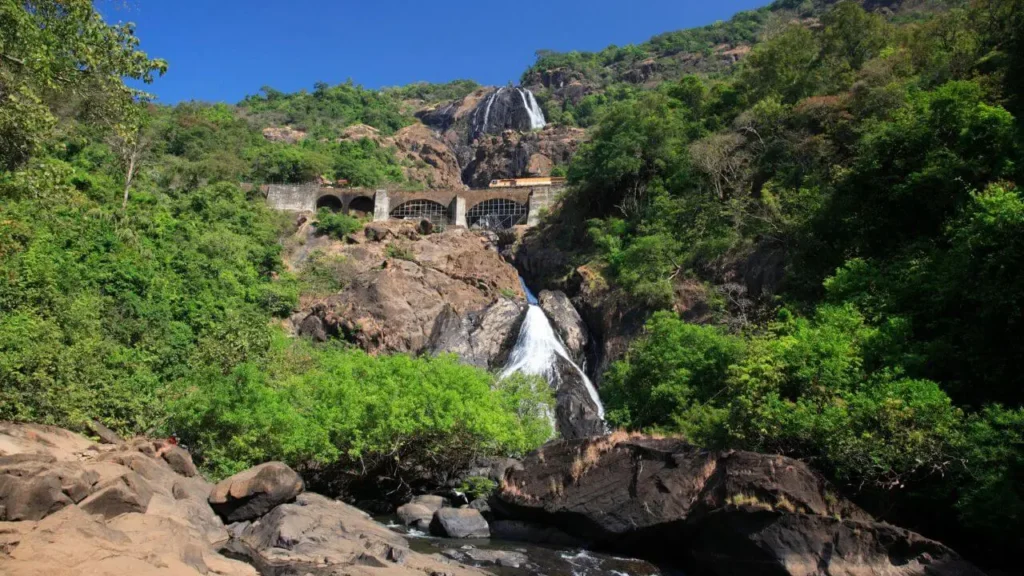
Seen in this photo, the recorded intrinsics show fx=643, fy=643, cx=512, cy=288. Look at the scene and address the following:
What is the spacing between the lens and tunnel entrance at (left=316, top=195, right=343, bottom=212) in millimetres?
50853

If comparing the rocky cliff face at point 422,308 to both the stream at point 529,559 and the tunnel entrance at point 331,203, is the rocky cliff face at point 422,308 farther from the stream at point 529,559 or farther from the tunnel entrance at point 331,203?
the stream at point 529,559

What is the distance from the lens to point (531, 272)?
4234 cm

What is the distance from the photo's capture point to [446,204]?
51781 mm

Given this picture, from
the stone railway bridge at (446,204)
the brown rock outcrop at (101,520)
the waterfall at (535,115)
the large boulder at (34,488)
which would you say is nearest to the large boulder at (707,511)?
the brown rock outcrop at (101,520)

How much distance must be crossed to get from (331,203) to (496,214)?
43.4ft

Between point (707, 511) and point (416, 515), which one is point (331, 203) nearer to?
point (416, 515)

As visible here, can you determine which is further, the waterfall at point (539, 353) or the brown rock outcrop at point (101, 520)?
the waterfall at point (539, 353)

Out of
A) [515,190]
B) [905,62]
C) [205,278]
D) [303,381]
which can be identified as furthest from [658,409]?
[515,190]

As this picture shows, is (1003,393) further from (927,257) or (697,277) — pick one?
(697,277)

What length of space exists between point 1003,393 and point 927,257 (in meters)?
5.50

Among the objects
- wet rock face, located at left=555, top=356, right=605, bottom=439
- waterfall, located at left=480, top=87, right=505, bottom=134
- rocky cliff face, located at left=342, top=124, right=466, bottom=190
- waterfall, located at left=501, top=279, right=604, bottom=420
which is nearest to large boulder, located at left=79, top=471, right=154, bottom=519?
wet rock face, located at left=555, top=356, right=605, bottom=439

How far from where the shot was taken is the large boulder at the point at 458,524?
16562mm

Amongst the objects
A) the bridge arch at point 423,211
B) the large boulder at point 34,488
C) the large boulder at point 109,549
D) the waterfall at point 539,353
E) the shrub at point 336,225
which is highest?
the bridge arch at point 423,211

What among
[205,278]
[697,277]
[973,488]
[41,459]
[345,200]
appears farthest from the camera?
[345,200]
